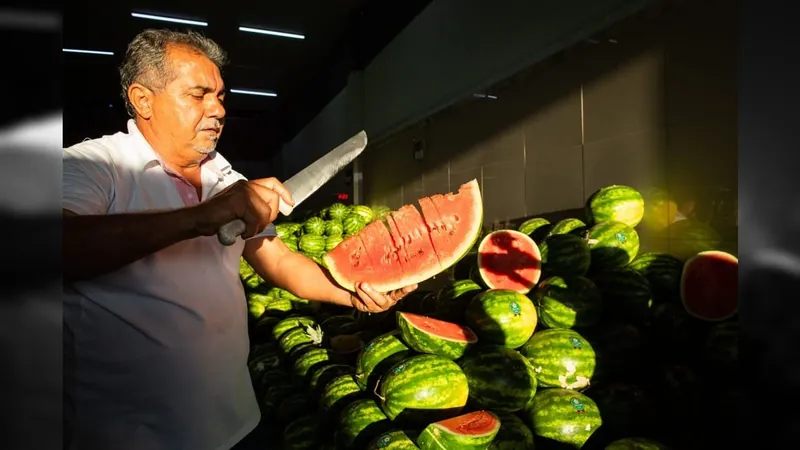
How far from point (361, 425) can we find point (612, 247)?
5.06ft

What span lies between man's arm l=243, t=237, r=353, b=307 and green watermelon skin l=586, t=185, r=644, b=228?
5.34 ft

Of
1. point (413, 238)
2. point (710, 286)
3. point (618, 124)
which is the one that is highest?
point (618, 124)

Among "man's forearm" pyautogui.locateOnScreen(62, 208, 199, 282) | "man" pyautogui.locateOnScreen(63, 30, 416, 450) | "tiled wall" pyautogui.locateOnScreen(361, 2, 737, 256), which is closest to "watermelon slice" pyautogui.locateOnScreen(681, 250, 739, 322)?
"tiled wall" pyautogui.locateOnScreen(361, 2, 737, 256)

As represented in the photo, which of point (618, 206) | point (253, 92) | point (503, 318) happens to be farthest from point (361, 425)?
point (253, 92)

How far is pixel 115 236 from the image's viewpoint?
1231 mm

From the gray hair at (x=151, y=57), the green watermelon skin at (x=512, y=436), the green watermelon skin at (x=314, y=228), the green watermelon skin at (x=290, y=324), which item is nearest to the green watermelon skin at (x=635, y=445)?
the green watermelon skin at (x=512, y=436)

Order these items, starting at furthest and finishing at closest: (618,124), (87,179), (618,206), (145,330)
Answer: (618,124), (618,206), (145,330), (87,179)

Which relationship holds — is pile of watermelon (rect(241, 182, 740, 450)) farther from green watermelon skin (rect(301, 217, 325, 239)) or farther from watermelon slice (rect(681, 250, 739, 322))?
green watermelon skin (rect(301, 217, 325, 239))

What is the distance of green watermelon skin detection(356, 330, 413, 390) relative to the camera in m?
2.28

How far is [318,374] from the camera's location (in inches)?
103

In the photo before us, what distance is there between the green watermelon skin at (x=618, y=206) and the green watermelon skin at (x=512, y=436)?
1450mm

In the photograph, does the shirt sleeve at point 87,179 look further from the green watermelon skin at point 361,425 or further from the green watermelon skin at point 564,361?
the green watermelon skin at point 564,361

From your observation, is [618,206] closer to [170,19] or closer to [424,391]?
[424,391]

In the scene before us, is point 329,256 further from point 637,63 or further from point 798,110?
point 637,63
